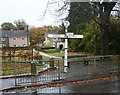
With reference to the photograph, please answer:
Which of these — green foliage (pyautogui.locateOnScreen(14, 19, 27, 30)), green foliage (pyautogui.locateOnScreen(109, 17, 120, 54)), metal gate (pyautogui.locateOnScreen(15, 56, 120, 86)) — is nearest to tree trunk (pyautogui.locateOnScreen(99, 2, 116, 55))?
green foliage (pyautogui.locateOnScreen(109, 17, 120, 54))

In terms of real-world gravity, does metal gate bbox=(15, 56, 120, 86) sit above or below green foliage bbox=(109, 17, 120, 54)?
below

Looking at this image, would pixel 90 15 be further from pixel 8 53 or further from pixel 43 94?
pixel 43 94

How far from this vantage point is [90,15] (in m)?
14.0

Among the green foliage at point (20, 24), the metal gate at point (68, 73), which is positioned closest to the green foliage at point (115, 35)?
the metal gate at point (68, 73)

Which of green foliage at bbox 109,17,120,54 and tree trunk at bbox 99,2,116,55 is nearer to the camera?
tree trunk at bbox 99,2,116,55

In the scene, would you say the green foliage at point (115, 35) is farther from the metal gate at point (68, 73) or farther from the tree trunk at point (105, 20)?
the metal gate at point (68, 73)

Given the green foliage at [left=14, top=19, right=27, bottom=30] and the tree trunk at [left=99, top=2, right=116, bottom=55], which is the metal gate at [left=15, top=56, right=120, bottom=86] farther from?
the green foliage at [left=14, top=19, right=27, bottom=30]

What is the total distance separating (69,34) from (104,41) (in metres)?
7.29

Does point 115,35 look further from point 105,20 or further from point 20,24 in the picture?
point 20,24

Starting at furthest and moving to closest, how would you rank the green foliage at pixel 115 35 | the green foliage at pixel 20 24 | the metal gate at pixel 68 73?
1. the green foliage at pixel 20 24
2. the green foliage at pixel 115 35
3. the metal gate at pixel 68 73

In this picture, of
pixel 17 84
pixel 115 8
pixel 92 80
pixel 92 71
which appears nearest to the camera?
pixel 17 84

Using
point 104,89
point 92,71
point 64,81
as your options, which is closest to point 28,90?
point 64,81

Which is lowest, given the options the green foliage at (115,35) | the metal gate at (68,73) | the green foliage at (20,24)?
the metal gate at (68,73)

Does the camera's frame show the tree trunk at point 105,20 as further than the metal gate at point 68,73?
Yes
